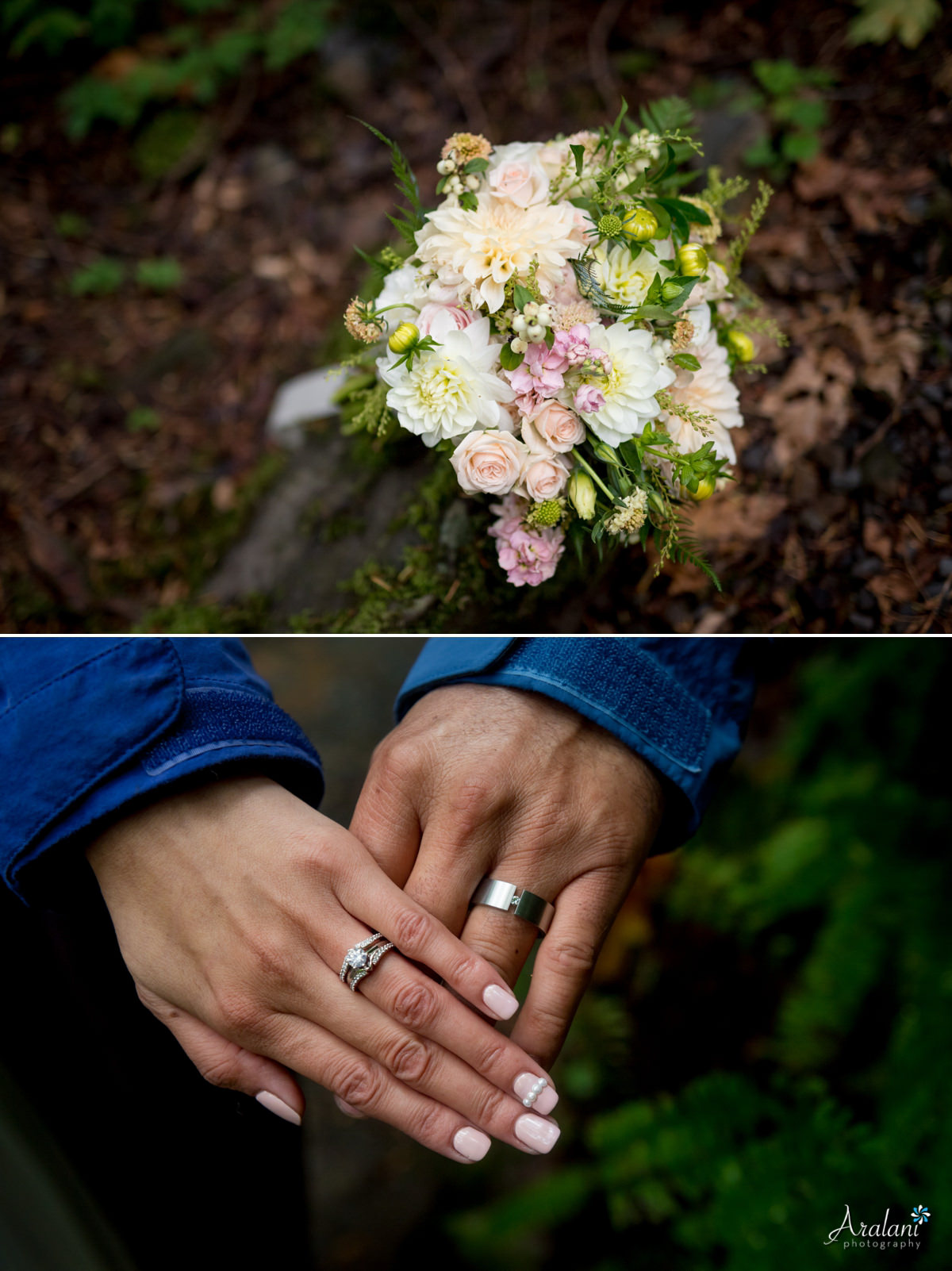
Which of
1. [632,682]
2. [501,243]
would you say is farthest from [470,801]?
[501,243]

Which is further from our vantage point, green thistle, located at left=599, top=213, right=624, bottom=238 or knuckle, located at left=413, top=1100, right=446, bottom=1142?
knuckle, located at left=413, top=1100, right=446, bottom=1142

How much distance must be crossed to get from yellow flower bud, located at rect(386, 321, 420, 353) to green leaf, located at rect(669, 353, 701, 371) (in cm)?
37

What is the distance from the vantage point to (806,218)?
6.51 ft

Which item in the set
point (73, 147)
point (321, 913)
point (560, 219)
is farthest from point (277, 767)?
point (73, 147)

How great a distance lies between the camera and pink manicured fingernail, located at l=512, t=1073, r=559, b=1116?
1160 millimetres

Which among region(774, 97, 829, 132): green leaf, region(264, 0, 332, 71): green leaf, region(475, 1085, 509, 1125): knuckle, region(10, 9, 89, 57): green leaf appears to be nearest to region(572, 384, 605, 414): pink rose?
region(475, 1085, 509, 1125): knuckle

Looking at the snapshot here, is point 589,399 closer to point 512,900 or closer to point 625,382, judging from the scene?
point 625,382

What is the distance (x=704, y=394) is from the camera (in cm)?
119

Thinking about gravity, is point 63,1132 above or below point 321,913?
below

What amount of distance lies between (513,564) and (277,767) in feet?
1.55

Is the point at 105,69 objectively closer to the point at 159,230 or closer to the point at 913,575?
the point at 159,230

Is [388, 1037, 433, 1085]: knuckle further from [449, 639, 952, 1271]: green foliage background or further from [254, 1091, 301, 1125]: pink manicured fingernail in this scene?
[449, 639, 952, 1271]: green foliage background

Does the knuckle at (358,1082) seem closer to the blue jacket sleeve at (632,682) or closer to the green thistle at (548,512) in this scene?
the blue jacket sleeve at (632,682)

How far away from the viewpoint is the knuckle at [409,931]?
3.79 feet
